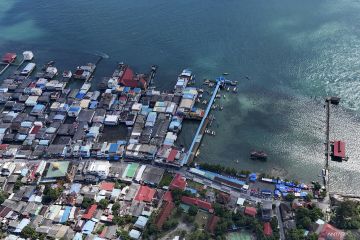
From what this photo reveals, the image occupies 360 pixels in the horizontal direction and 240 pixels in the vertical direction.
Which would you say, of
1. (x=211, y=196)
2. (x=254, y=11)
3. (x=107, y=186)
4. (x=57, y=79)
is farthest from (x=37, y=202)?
(x=254, y=11)

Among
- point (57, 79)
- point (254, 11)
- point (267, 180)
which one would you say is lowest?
point (267, 180)

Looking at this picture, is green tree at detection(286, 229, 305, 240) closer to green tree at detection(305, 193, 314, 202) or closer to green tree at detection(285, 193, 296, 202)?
→ green tree at detection(285, 193, 296, 202)

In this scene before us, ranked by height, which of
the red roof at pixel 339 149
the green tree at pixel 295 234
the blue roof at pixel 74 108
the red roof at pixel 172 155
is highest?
the red roof at pixel 339 149

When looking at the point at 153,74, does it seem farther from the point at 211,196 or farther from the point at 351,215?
the point at 351,215

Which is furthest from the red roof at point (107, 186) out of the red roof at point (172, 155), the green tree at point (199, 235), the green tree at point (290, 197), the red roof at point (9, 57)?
the red roof at point (9, 57)

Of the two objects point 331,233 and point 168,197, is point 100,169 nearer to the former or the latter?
point 168,197

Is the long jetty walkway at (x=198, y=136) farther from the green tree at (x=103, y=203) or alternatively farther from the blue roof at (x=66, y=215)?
the blue roof at (x=66, y=215)
